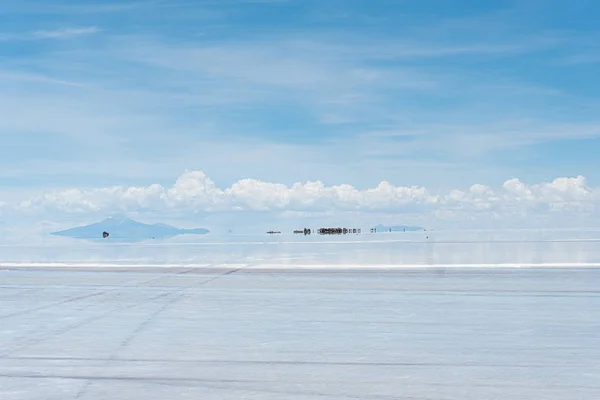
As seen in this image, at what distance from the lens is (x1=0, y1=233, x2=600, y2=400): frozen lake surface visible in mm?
8930

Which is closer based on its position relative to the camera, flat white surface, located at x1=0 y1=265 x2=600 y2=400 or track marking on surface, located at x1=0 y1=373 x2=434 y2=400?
track marking on surface, located at x1=0 y1=373 x2=434 y2=400

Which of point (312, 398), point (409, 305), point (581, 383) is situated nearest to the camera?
point (312, 398)

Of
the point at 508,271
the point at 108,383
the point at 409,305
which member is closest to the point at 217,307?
the point at 409,305

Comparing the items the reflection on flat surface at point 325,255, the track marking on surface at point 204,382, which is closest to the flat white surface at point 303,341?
the track marking on surface at point 204,382

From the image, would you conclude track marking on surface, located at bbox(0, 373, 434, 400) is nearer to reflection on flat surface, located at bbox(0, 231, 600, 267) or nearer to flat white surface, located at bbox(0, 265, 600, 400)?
flat white surface, located at bbox(0, 265, 600, 400)

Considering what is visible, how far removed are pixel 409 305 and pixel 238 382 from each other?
30.0 feet

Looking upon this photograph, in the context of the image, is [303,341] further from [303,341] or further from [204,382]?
[204,382]

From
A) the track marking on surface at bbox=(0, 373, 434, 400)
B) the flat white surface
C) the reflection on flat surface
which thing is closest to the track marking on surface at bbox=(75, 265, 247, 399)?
the flat white surface

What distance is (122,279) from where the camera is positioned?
89.5ft

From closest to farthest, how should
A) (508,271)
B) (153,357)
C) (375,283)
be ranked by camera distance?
(153,357) < (375,283) < (508,271)

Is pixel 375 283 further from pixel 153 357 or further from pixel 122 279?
pixel 153 357

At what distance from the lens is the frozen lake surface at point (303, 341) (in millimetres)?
8930

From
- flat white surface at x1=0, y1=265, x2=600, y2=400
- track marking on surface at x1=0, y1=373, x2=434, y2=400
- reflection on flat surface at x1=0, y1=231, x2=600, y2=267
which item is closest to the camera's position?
track marking on surface at x1=0, y1=373, x2=434, y2=400

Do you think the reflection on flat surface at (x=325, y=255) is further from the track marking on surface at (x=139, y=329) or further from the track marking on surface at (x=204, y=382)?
A: the track marking on surface at (x=204, y=382)
